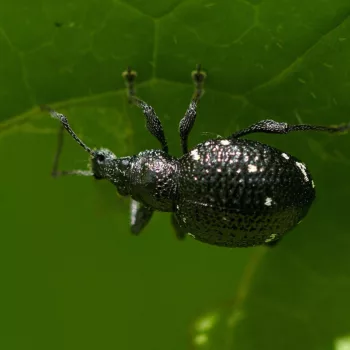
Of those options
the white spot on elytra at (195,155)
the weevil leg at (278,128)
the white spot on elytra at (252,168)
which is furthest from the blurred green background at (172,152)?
the white spot on elytra at (252,168)

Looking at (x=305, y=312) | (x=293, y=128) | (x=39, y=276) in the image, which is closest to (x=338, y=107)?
(x=293, y=128)

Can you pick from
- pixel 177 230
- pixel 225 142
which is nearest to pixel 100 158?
pixel 177 230

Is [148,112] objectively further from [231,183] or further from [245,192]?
[245,192]

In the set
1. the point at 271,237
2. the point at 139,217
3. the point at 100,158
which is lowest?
the point at 271,237

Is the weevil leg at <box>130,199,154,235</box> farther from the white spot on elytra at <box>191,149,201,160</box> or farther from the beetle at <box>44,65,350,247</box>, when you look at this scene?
the white spot on elytra at <box>191,149,201,160</box>

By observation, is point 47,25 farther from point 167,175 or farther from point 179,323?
point 179,323

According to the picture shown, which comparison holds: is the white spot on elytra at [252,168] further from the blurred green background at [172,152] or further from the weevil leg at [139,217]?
the weevil leg at [139,217]

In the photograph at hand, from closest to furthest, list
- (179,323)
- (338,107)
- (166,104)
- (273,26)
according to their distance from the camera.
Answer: (273,26)
(338,107)
(166,104)
(179,323)
